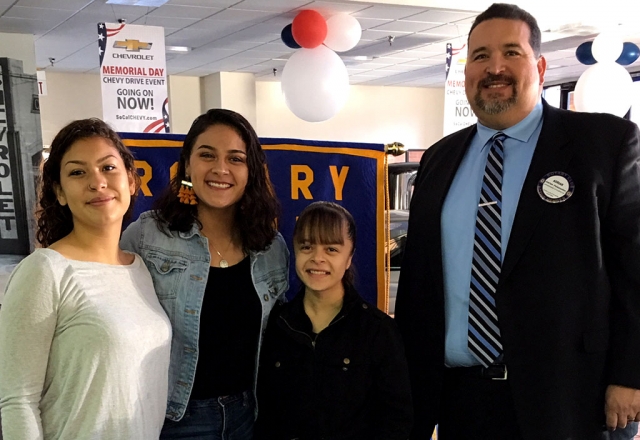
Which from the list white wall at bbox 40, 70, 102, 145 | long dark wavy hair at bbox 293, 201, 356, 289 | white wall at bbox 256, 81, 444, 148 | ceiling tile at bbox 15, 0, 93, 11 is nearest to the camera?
long dark wavy hair at bbox 293, 201, 356, 289

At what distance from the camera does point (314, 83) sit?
5719 millimetres

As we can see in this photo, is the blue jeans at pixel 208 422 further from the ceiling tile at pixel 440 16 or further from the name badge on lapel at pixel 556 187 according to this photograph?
the ceiling tile at pixel 440 16

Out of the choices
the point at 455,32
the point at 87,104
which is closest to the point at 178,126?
the point at 87,104

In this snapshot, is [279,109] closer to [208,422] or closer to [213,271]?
[213,271]

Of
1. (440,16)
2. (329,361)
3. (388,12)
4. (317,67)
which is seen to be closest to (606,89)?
(440,16)

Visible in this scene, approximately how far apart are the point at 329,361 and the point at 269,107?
1023 centimetres

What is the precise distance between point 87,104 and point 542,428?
384 inches

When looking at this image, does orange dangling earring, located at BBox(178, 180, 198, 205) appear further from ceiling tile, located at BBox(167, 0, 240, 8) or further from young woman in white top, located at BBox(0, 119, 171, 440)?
ceiling tile, located at BBox(167, 0, 240, 8)

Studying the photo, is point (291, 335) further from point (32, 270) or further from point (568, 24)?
point (568, 24)

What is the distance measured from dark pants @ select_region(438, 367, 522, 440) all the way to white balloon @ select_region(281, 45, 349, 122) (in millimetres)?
4273

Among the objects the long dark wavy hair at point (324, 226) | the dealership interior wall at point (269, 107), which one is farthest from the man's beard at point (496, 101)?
the dealership interior wall at point (269, 107)

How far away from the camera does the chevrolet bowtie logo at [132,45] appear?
16.6 feet

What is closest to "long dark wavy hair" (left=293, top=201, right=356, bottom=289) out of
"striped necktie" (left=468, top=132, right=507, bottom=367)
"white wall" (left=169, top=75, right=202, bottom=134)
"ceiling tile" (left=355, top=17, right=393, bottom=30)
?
"striped necktie" (left=468, top=132, right=507, bottom=367)

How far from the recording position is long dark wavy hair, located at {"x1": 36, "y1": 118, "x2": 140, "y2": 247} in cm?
146
